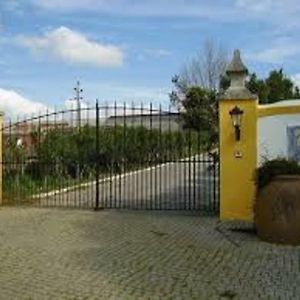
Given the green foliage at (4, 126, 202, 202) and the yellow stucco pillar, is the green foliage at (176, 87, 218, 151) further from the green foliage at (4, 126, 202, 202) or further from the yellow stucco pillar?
the yellow stucco pillar

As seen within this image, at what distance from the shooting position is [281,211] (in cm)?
A: 1057

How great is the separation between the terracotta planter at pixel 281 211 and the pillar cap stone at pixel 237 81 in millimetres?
2356

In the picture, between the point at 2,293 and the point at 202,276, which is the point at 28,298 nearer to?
the point at 2,293

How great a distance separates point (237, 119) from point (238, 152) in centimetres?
64

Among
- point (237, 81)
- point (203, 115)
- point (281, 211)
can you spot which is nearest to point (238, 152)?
point (237, 81)

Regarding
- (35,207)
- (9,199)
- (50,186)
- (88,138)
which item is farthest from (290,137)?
(88,138)

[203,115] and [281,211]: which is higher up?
[203,115]

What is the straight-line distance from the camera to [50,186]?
63.4ft

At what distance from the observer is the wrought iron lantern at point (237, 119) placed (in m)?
12.6

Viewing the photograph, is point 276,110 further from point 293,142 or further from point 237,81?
point 237,81

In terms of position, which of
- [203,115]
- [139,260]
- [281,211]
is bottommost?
[139,260]

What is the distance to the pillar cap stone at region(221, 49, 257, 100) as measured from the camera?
1270 cm

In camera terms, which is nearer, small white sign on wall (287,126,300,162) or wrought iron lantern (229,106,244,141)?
small white sign on wall (287,126,300,162)

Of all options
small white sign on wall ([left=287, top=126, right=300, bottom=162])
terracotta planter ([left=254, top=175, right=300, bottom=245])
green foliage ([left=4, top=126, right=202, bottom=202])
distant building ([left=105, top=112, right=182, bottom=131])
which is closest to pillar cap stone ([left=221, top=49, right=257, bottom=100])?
small white sign on wall ([left=287, top=126, right=300, bottom=162])
